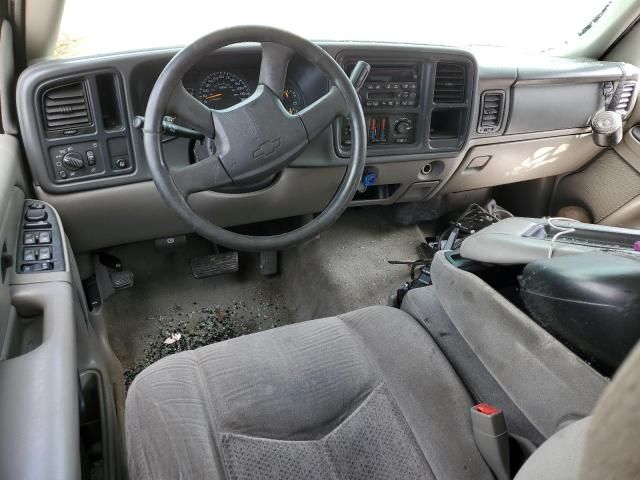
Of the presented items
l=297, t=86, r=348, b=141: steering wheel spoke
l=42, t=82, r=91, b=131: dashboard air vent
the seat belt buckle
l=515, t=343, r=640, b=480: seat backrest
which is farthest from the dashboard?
l=515, t=343, r=640, b=480: seat backrest

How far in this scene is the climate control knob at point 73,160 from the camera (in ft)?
4.94

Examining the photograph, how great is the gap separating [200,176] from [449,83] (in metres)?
0.99

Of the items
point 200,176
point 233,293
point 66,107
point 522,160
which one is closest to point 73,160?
point 66,107

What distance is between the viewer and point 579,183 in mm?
2520

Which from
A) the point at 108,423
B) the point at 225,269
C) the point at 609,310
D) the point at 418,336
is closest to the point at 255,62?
the point at 225,269

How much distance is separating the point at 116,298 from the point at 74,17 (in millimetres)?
935

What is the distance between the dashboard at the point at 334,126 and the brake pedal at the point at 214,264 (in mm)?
228

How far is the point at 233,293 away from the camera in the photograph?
2119 millimetres

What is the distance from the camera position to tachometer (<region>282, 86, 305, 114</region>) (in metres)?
1.68

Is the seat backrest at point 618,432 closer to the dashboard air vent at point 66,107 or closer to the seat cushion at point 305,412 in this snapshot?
the seat cushion at point 305,412

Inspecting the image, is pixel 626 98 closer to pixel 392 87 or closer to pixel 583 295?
pixel 392 87

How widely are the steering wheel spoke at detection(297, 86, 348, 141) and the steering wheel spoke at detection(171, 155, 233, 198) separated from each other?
24 centimetres

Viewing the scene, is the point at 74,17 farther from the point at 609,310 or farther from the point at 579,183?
the point at 579,183

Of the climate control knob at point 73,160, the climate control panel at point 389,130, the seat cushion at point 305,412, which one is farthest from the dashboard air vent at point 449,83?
the climate control knob at point 73,160
